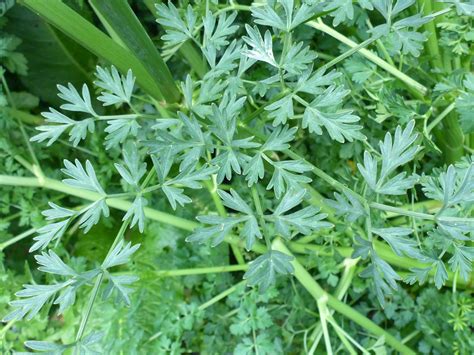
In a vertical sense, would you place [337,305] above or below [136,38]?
below

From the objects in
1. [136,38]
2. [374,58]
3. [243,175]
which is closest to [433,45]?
[374,58]

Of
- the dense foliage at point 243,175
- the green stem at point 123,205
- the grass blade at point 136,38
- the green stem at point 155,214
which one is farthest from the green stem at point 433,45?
the green stem at point 123,205

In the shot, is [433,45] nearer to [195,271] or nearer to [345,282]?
[345,282]

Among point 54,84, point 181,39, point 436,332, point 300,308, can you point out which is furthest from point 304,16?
point 54,84

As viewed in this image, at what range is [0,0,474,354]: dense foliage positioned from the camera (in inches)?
32.5

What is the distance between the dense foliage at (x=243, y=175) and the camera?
0.82 metres

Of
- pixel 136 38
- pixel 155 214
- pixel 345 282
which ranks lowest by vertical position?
pixel 345 282

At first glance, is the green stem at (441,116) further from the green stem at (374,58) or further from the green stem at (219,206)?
the green stem at (219,206)

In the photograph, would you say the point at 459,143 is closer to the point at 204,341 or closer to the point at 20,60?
the point at 204,341

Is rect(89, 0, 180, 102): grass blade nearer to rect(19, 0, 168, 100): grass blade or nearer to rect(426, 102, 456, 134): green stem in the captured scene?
rect(19, 0, 168, 100): grass blade

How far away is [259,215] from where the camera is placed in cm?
84

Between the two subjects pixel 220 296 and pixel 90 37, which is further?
pixel 220 296

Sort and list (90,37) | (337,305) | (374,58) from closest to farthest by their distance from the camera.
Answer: (90,37)
(374,58)
(337,305)

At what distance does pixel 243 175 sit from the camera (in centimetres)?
113
